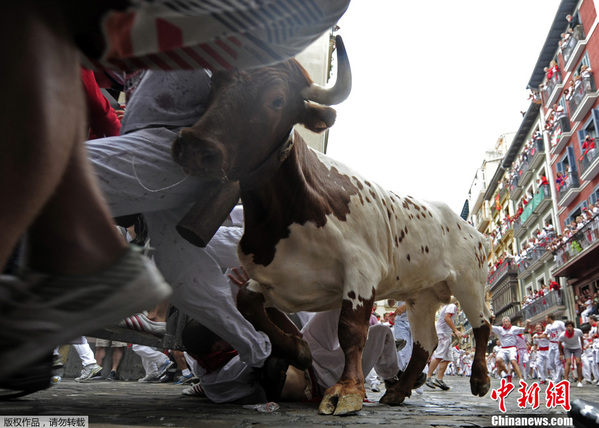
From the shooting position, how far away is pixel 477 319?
18.5ft

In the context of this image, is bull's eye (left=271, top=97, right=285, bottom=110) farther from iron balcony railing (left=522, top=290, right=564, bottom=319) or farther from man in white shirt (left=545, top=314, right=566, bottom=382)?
→ iron balcony railing (left=522, top=290, right=564, bottom=319)

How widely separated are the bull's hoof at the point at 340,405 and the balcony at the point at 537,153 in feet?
129

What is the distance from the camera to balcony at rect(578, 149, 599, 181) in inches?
1137

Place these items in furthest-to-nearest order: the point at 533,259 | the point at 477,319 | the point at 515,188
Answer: the point at 515,188 < the point at 533,259 < the point at 477,319

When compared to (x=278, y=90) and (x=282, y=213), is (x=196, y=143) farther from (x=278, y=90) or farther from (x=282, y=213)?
(x=282, y=213)

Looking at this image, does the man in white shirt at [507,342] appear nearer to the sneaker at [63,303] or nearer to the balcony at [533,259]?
the sneaker at [63,303]

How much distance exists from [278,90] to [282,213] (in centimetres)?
87

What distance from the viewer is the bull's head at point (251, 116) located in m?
2.85

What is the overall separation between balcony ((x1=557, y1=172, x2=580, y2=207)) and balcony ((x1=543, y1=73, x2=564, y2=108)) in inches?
242

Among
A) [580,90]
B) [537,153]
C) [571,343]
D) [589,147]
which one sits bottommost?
[571,343]

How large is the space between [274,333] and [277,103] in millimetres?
1563

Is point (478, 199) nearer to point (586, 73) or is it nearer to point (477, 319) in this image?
point (586, 73)

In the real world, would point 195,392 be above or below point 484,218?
below

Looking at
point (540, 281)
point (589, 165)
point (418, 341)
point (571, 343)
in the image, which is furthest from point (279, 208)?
point (540, 281)
